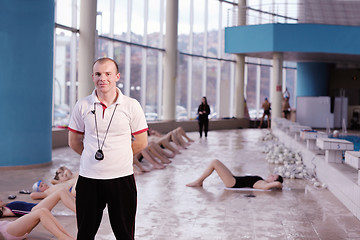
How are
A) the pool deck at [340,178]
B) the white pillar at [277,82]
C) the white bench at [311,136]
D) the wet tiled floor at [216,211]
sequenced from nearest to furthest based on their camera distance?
the wet tiled floor at [216,211], the pool deck at [340,178], the white bench at [311,136], the white pillar at [277,82]

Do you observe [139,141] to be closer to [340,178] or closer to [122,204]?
[122,204]

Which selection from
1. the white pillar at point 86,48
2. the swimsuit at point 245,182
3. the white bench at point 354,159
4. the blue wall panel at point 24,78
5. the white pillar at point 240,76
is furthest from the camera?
the white pillar at point 240,76

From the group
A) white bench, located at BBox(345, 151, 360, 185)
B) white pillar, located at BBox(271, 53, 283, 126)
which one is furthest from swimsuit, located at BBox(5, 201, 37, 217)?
white pillar, located at BBox(271, 53, 283, 126)

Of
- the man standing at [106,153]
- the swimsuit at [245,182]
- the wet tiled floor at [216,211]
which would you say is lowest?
the wet tiled floor at [216,211]

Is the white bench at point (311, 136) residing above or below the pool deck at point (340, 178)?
above

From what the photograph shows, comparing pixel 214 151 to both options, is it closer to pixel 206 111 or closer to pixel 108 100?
pixel 206 111

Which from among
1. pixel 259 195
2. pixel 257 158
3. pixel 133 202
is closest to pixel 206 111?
pixel 257 158

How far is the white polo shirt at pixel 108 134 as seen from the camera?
2967 mm

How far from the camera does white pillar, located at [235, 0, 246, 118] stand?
24828mm

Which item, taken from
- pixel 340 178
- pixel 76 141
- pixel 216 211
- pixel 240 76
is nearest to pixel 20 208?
pixel 216 211

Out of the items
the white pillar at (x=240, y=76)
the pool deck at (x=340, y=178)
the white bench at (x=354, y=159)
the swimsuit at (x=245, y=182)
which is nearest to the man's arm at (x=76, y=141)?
the white bench at (x=354, y=159)

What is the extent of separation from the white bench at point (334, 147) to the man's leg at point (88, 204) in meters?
5.22

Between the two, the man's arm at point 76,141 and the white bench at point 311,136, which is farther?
the white bench at point 311,136

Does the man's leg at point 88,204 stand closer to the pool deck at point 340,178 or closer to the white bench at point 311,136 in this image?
the pool deck at point 340,178
